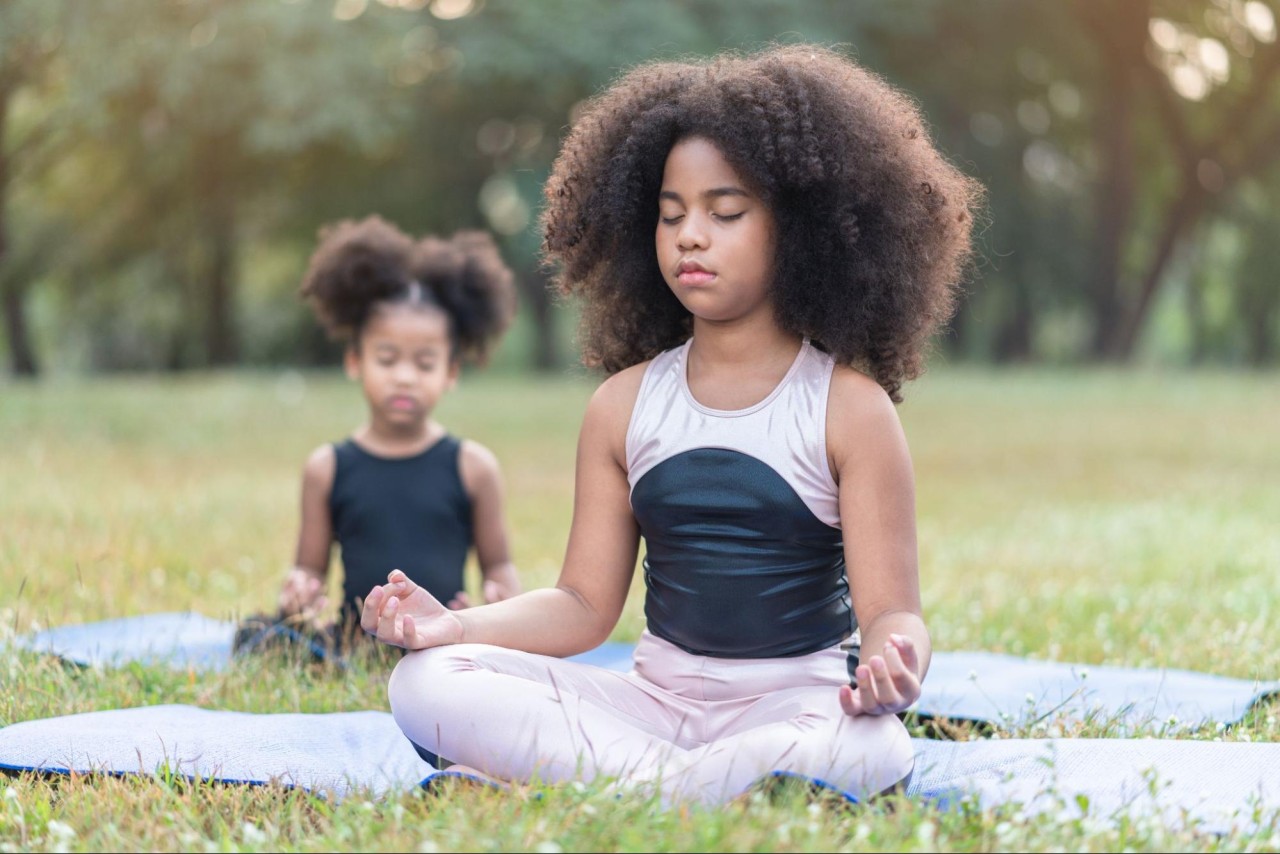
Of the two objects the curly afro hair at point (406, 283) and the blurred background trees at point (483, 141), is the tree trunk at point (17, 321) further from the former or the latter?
the curly afro hair at point (406, 283)

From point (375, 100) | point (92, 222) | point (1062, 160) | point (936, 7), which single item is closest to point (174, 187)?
point (92, 222)

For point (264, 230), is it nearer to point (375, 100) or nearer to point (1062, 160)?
point (375, 100)

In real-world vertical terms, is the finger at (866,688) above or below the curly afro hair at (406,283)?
below

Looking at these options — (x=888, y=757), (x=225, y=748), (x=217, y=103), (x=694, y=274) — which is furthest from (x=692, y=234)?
(x=217, y=103)

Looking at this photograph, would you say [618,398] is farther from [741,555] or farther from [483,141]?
[483,141]

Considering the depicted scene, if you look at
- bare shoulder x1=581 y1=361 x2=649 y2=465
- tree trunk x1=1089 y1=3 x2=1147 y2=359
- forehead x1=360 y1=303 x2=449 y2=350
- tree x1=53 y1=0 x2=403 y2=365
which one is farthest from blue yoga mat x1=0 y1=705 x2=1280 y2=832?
tree trunk x1=1089 y1=3 x2=1147 y2=359

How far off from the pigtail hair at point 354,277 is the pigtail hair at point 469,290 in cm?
9

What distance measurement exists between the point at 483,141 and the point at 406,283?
21.1 meters

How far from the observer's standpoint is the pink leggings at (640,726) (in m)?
2.70

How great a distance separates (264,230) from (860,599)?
25.0 metres

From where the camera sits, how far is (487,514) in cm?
497

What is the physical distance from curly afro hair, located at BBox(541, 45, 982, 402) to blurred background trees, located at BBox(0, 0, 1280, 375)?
14.1 meters

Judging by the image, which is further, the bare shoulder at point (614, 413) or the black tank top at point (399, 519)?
the black tank top at point (399, 519)

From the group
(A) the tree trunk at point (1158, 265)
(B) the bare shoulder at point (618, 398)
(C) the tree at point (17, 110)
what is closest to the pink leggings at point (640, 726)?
(B) the bare shoulder at point (618, 398)
